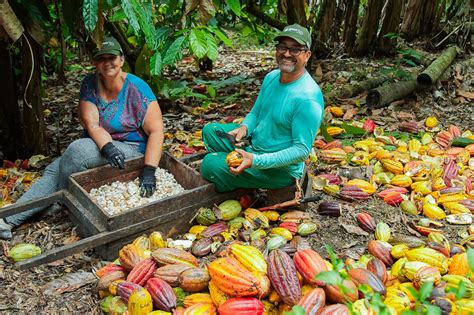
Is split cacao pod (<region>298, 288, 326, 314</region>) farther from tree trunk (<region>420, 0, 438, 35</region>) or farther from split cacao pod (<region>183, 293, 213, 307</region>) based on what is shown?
tree trunk (<region>420, 0, 438, 35</region>)

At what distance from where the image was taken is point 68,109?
6199mm

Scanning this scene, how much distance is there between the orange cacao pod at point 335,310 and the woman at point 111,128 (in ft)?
5.63

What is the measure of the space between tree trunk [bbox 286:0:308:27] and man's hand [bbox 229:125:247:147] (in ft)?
9.01

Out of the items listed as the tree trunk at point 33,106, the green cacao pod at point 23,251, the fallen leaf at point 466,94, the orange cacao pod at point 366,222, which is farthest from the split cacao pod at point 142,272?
the fallen leaf at point 466,94

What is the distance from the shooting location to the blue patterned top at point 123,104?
361cm

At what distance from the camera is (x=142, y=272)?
259 cm

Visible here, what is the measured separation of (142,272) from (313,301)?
933mm

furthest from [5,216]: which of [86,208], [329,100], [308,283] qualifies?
[329,100]

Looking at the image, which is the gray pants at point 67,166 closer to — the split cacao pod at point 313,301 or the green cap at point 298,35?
the green cap at point 298,35

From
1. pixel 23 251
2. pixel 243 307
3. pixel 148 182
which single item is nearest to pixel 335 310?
pixel 243 307

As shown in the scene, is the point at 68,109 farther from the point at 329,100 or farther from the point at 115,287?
the point at 115,287

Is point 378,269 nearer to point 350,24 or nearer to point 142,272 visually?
point 142,272

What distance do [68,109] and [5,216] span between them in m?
3.25

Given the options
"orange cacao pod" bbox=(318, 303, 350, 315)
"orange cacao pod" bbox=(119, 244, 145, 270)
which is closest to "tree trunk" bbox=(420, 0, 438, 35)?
"orange cacao pod" bbox=(119, 244, 145, 270)
